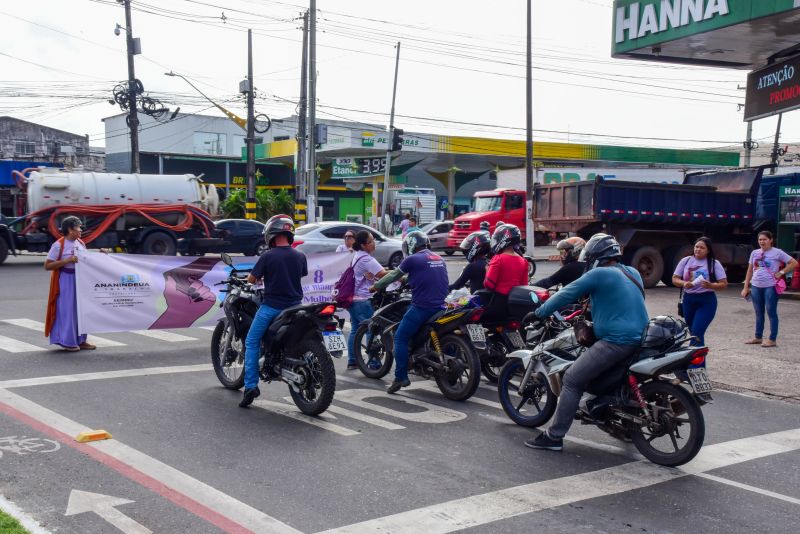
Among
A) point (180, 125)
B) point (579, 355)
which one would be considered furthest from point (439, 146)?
point (579, 355)

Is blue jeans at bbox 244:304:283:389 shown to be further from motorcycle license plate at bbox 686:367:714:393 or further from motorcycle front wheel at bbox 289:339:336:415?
motorcycle license plate at bbox 686:367:714:393

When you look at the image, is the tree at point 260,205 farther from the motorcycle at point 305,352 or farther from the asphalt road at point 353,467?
the motorcycle at point 305,352

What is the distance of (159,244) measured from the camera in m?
25.6

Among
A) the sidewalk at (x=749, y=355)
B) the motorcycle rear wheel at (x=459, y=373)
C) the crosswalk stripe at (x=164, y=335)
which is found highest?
the motorcycle rear wheel at (x=459, y=373)

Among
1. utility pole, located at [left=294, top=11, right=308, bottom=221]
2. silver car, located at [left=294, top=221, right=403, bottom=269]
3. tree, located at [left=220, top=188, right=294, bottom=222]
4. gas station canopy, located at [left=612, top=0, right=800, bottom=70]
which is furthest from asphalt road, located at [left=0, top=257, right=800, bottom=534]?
tree, located at [left=220, top=188, right=294, bottom=222]

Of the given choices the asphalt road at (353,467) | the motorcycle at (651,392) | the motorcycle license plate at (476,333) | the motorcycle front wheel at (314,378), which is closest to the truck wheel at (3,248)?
the asphalt road at (353,467)

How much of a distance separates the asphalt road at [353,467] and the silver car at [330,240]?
13.9 meters

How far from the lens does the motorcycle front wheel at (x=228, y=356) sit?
8.13m

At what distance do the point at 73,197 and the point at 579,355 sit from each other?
21322mm

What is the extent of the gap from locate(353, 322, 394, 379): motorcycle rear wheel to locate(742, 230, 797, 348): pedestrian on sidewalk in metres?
5.57

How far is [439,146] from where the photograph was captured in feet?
145

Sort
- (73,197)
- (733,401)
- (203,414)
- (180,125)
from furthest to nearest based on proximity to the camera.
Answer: (180,125) → (73,197) → (733,401) → (203,414)

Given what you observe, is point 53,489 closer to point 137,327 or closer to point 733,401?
point 137,327

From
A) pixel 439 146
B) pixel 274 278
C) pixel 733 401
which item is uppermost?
pixel 439 146
